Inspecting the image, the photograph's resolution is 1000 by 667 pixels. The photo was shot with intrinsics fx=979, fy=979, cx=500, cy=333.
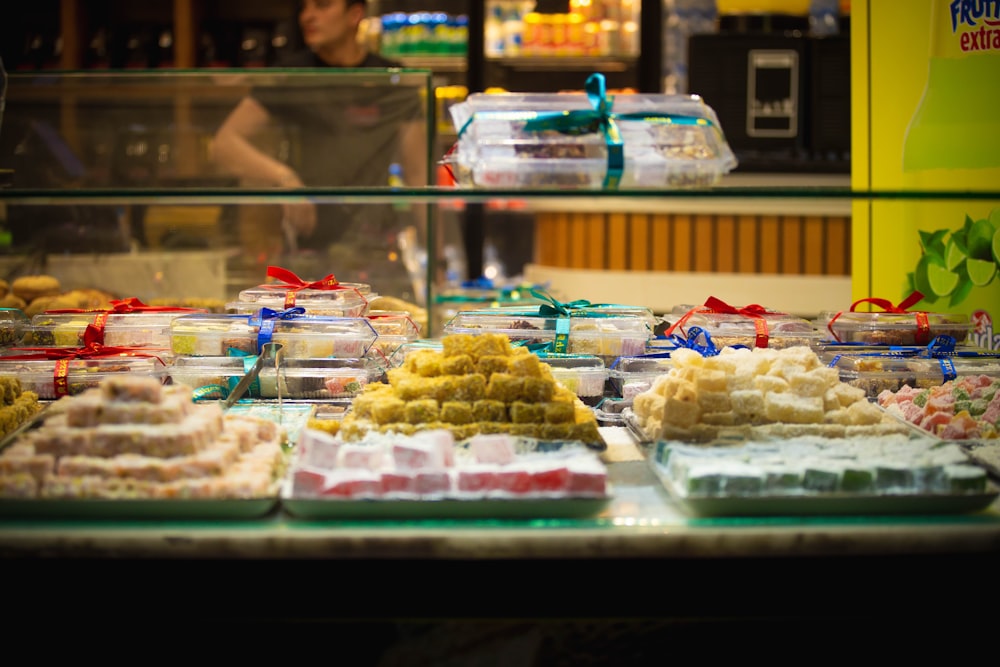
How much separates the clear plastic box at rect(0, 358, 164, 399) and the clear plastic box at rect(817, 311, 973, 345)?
171 centimetres

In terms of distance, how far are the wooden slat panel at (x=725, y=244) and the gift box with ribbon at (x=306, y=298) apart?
316 centimetres

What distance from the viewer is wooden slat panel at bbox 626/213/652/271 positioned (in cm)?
548

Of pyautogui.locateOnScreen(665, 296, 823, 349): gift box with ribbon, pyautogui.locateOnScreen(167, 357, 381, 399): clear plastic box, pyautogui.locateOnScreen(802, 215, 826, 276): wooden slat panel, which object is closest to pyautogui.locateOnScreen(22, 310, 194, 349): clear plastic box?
pyautogui.locateOnScreen(167, 357, 381, 399): clear plastic box

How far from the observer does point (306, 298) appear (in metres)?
2.59

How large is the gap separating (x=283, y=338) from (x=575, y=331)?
2.35 ft

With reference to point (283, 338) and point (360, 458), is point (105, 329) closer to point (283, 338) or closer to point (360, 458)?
point (283, 338)

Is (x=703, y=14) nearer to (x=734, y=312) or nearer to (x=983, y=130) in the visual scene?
(x=983, y=130)

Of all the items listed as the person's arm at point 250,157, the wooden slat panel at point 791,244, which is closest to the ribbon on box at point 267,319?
the person's arm at point 250,157

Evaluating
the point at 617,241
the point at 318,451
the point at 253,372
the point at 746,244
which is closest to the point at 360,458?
the point at 318,451

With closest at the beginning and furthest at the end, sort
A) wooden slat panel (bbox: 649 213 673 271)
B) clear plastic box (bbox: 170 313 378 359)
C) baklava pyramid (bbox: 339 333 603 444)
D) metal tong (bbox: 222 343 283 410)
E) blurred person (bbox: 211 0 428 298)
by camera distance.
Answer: baklava pyramid (bbox: 339 333 603 444), metal tong (bbox: 222 343 283 410), clear plastic box (bbox: 170 313 378 359), blurred person (bbox: 211 0 428 298), wooden slat panel (bbox: 649 213 673 271)

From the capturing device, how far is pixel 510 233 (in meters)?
6.16

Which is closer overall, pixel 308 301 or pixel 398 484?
pixel 398 484

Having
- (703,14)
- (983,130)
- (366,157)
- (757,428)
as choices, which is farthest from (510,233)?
(757,428)

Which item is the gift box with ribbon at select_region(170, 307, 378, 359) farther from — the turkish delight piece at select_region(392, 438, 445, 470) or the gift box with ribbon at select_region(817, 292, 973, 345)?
the gift box with ribbon at select_region(817, 292, 973, 345)
